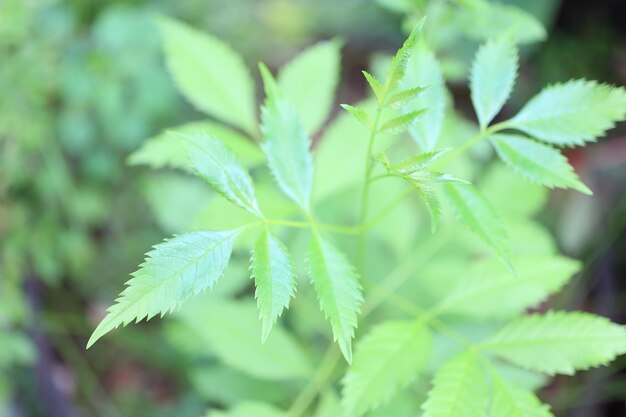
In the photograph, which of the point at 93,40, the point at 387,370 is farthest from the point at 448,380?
the point at 93,40

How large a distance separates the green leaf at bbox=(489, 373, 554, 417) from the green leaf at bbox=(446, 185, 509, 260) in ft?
0.56

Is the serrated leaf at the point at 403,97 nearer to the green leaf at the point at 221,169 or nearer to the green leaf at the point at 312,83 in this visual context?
the green leaf at the point at 221,169

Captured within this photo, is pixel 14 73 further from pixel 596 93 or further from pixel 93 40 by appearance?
pixel 596 93

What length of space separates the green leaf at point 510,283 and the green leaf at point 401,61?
399 millimetres

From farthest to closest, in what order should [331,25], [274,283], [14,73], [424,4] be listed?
[331,25], [14,73], [424,4], [274,283]

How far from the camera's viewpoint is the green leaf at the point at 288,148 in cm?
75

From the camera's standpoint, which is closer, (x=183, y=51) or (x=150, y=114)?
(x=183, y=51)

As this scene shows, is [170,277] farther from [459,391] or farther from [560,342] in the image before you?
[560,342]

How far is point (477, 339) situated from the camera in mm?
1096

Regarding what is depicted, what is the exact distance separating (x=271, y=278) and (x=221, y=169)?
13 centimetres

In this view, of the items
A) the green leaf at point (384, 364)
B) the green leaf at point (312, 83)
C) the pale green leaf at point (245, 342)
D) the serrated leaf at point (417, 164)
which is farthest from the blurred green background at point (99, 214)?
the serrated leaf at point (417, 164)

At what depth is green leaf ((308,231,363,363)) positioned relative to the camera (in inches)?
23.4

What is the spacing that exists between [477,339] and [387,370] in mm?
392

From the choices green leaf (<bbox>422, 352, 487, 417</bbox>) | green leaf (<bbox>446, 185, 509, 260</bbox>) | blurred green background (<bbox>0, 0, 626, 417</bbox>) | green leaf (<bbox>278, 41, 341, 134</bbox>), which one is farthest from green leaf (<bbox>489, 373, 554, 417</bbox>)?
blurred green background (<bbox>0, 0, 626, 417</bbox>)
